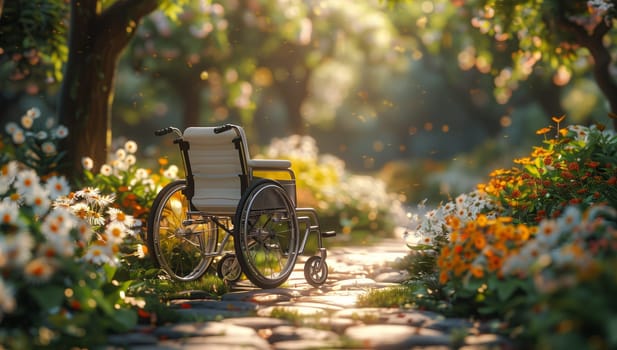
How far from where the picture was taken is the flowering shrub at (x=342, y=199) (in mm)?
9688

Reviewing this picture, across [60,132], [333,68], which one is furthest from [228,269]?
[333,68]

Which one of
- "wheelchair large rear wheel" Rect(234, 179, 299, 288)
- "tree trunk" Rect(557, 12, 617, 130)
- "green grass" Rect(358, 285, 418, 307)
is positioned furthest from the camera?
"tree trunk" Rect(557, 12, 617, 130)

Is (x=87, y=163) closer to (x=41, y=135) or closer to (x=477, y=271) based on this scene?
(x=41, y=135)

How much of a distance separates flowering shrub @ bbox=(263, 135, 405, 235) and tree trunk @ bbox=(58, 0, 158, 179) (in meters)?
3.11

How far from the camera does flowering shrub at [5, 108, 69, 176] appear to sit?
676cm

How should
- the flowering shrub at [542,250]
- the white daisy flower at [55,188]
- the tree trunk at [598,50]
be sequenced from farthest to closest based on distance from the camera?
the tree trunk at [598,50] → the white daisy flower at [55,188] → the flowering shrub at [542,250]

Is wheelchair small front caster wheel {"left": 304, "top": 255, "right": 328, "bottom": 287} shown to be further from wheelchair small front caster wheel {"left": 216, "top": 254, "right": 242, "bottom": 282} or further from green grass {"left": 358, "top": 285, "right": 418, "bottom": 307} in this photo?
green grass {"left": 358, "top": 285, "right": 418, "bottom": 307}

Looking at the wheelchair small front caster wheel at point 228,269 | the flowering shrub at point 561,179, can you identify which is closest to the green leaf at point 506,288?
the flowering shrub at point 561,179

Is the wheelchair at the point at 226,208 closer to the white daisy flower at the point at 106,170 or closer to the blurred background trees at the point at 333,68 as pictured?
the white daisy flower at the point at 106,170

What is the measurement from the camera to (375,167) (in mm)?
34031

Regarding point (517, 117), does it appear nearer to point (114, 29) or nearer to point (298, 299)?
point (114, 29)

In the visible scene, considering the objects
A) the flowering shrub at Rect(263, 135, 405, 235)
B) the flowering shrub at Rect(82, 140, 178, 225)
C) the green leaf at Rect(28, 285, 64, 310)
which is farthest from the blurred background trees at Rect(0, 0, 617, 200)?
the green leaf at Rect(28, 285, 64, 310)

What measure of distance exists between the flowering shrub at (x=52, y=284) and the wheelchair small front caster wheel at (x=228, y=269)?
161 cm

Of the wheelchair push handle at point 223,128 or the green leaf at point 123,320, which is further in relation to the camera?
the wheelchair push handle at point 223,128
